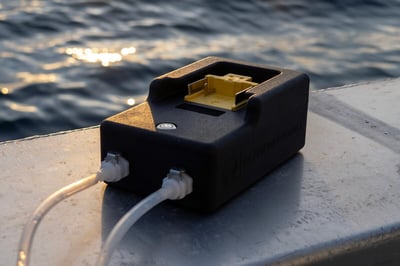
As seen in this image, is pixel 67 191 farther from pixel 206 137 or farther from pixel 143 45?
pixel 143 45

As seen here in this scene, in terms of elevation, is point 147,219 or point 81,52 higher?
point 147,219

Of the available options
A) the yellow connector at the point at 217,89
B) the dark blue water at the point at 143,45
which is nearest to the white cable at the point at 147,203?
the yellow connector at the point at 217,89

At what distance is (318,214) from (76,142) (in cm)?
43

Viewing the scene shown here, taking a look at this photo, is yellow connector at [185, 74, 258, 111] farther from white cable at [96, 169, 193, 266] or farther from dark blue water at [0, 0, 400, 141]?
dark blue water at [0, 0, 400, 141]

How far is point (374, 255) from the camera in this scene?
3.39ft

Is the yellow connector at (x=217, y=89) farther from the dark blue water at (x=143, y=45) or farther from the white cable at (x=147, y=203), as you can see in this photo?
the dark blue water at (x=143, y=45)

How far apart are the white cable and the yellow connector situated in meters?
0.18

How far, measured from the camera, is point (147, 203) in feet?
3.16

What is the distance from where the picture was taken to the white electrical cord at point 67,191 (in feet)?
2.97

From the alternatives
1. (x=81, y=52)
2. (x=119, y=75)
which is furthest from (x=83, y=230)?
(x=81, y=52)

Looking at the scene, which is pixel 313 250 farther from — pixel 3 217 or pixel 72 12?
pixel 72 12

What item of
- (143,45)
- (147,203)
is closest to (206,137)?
(147,203)

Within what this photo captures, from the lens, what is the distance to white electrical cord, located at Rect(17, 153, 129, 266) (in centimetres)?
90

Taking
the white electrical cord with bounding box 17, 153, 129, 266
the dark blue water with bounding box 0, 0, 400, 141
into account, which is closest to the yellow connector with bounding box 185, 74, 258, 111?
the white electrical cord with bounding box 17, 153, 129, 266
